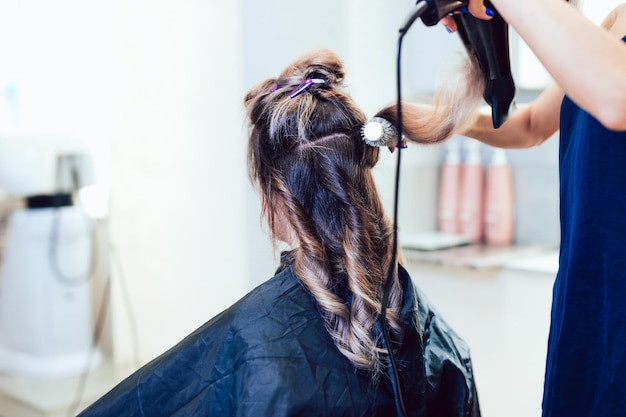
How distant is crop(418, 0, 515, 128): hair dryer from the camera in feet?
3.36

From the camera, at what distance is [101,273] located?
7.36 ft

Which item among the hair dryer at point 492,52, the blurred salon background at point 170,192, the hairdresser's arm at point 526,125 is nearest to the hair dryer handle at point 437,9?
the hair dryer at point 492,52

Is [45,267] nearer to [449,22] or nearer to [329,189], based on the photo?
[329,189]

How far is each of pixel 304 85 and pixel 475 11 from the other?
331mm

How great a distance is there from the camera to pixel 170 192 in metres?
2.33

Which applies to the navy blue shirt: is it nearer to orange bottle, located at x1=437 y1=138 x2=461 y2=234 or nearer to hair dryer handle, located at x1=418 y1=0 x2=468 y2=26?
hair dryer handle, located at x1=418 y1=0 x2=468 y2=26

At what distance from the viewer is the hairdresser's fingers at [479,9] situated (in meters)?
0.95

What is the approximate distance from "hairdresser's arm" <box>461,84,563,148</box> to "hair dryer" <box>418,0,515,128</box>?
0.16 meters

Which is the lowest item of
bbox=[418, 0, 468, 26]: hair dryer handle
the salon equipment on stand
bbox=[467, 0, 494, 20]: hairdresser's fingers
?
the salon equipment on stand

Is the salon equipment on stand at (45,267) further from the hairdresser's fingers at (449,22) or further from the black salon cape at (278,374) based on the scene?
the hairdresser's fingers at (449,22)

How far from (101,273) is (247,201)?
0.54 meters

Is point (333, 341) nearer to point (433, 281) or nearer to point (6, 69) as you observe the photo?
point (433, 281)

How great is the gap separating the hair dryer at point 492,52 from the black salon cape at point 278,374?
0.34 meters

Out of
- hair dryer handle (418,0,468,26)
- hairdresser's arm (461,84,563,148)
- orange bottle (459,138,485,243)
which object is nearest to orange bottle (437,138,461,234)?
orange bottle (459,138,485,243)
